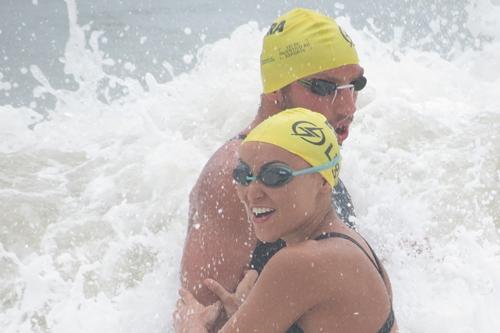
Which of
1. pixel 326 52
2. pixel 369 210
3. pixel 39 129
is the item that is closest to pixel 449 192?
pixel 369 210

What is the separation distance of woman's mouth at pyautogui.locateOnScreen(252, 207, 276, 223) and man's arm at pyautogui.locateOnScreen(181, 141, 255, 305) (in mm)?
422

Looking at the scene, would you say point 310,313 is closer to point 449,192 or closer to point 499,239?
point 499,239

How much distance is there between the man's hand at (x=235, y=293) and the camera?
301cm

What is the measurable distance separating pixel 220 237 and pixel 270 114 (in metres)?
0.62

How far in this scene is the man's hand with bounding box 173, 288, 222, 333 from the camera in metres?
2.97

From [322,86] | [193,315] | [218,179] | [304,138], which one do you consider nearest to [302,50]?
[322,86]

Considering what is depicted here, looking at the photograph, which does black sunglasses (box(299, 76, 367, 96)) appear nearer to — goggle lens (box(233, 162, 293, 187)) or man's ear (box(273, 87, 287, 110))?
man's ear (box(273, 87, 287, 110))

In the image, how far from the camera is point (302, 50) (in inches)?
136

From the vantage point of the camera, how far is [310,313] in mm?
2506

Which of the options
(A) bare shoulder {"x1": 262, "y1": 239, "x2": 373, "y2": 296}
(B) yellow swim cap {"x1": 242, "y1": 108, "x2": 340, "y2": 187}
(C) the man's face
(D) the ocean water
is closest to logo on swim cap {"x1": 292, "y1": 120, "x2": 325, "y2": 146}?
(B) yellow swim cap {"x1": 242, "y1": 108, "x2": 340, "y2": 187}

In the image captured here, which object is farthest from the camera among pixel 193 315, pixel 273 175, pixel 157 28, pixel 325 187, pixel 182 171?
pixel 157 28

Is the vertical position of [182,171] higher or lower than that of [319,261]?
lower

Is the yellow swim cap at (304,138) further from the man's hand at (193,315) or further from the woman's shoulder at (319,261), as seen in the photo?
the man's hand at (193,315)

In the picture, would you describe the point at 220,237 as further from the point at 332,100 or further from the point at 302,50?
the point at 302,50
